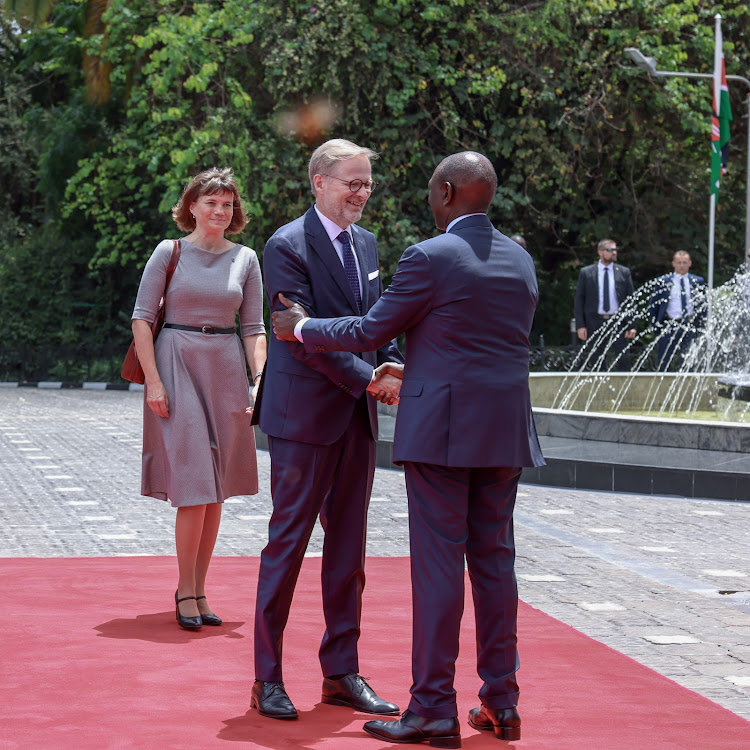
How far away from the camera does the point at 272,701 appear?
4645mm

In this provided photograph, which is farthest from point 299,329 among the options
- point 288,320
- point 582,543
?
point 582,543

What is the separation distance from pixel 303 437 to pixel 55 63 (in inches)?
1020

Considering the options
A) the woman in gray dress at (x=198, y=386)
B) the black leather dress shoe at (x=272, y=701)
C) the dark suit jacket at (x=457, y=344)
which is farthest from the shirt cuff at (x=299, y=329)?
the woman in gray dress at (x=198, y=386)

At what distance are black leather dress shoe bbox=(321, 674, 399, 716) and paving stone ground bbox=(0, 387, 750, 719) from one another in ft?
4.19

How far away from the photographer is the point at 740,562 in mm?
8039

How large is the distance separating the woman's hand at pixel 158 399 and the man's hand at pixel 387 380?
1.70 metres

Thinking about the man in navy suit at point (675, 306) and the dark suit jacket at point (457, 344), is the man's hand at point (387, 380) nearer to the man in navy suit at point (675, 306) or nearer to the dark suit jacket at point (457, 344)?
the dark suit jacket at point (457, 344)

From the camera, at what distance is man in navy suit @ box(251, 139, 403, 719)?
4.69 m

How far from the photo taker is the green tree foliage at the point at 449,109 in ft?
79.2

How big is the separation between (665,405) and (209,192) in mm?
11306

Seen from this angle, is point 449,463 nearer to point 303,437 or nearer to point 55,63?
point 303,437

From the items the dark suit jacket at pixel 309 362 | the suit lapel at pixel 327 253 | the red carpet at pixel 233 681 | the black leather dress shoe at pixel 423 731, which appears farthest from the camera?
the suit lapel at pixel 327 253

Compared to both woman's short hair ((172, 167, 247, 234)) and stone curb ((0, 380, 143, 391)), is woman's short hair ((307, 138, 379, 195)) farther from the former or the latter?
stone curb ((0, 380, 143, 391))

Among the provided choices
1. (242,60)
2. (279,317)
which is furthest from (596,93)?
(279,317)
